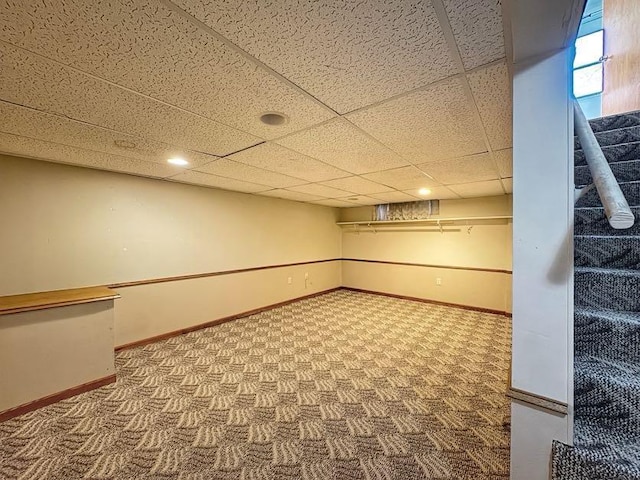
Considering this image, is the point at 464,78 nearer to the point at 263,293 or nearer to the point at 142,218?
the point at 142,218

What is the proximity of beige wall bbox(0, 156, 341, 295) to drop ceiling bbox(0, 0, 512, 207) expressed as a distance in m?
0.44

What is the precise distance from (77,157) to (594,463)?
372 cm

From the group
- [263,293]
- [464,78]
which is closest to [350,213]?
[263,293]

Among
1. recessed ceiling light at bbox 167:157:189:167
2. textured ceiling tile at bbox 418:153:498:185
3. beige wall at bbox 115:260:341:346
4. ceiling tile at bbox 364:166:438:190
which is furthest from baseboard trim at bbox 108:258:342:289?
textured ceiling tile at bbox 418:153:498:185

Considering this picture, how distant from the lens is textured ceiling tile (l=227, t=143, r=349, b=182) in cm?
219

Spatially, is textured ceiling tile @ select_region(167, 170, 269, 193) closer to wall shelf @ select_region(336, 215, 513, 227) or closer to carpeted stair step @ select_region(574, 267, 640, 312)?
wall shelf @ select_region(336, 215, 513, 227)

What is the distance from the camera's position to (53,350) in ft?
7.08

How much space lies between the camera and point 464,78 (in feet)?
3.86

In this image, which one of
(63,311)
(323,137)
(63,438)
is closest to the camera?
(63,438)

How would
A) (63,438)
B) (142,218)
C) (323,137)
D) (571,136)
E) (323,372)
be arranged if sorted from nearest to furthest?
(571,136) < (63,438) < (323,137) < (323,372) < (142,218)

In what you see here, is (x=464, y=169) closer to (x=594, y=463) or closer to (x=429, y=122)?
(x=429, y=122)

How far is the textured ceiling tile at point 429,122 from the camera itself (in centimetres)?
134

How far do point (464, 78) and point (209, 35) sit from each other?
1.07 meters

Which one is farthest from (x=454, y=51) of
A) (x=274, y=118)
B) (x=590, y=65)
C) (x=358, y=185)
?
(x=590, y=65)
